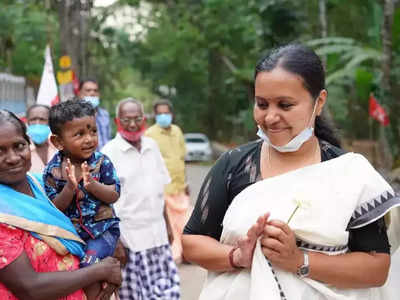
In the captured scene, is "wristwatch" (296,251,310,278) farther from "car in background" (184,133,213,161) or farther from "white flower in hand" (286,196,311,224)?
"car in background" (184,133,213,161)

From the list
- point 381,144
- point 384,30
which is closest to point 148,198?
point 384,30

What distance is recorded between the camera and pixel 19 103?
15.7m

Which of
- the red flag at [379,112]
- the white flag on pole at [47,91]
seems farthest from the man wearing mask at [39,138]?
the red flag at [379,112]

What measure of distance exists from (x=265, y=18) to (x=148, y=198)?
12.6 metres

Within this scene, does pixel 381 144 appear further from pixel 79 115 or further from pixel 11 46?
pixel 11 46

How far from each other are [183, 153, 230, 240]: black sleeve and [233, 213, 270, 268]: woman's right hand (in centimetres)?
17

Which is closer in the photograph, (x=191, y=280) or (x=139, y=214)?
(x=139, y=214)

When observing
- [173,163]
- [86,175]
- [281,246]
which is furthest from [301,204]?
[173,163]

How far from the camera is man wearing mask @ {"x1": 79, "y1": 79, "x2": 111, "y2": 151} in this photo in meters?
6.11

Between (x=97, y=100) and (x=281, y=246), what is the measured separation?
4.49 metres

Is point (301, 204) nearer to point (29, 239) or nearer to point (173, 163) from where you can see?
point (29, 239)

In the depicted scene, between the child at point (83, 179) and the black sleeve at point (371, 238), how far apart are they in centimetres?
117

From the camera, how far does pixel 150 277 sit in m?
4.68

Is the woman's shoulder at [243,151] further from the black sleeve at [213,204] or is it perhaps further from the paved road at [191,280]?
the paved road at [191,280]
